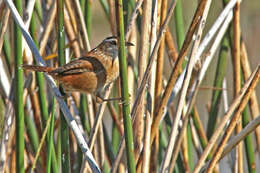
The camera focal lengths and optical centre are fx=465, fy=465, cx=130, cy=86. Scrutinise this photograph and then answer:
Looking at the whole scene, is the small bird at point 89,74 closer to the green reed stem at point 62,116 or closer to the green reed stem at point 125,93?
the green reed stem at point 62,116

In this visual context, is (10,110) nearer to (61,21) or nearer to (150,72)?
(61,21)

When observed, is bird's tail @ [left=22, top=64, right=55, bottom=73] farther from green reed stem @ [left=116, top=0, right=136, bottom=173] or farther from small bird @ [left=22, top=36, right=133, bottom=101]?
green reed stem @ [left=116, top=0, right=136, bottom=173]

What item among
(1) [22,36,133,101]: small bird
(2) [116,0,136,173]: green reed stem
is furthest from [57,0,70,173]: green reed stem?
(2) [116,0,136,173]: green reed stem

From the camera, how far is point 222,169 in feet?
12.1

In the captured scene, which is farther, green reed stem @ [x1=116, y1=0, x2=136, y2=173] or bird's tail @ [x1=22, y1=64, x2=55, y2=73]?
bird's tail @ [x1=22, y1=64, x2=55, y2=73]

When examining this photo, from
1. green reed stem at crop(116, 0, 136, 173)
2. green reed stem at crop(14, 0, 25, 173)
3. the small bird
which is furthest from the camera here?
the small bird

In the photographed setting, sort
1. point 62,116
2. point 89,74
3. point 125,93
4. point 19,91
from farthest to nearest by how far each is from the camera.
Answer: point 89,74 < point 62,116 < point 19,91 < point 125,93

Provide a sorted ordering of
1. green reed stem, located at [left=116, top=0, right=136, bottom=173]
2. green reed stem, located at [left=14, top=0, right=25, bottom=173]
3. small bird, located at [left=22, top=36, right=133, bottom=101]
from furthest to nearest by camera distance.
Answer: small bird, located at [left=22, top=36, right=133, bottom=101]
green reed stem, located at [left=14, top=0, right=25, bottom=173]
green reed stem, located at [left=116, top=0, right=136, bottom=173]

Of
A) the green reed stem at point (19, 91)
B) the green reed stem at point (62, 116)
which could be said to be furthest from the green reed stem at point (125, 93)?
the green reed stem at point (19, 91)

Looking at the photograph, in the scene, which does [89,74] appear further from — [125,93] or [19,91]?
A: [125,93]

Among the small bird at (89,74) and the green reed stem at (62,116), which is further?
the small bird at (89,74)

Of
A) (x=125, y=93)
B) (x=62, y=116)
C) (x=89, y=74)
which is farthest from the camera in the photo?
(x=89, y=74)

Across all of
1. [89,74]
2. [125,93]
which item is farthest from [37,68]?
[125,93]

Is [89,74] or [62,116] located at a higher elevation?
[89,74]
